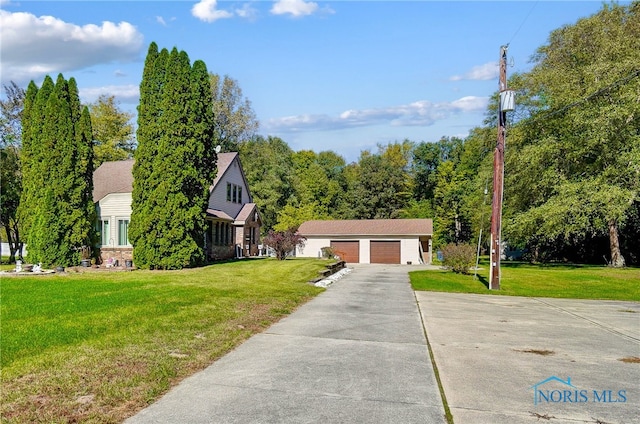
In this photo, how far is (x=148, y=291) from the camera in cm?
1221

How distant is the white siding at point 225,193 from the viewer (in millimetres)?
28609

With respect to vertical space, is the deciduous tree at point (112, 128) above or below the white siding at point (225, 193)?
above

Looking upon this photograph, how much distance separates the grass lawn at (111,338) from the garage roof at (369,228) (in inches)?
969

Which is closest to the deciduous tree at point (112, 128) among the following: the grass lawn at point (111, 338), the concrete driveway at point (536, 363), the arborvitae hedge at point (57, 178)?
the arborvitae hedge at point (57, 178)

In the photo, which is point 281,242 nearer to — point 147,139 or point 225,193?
point 225,193

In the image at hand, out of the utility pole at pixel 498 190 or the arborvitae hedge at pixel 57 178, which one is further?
the arborvitae hedge at pixel 57 178

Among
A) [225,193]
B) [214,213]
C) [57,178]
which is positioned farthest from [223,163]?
[57,178]

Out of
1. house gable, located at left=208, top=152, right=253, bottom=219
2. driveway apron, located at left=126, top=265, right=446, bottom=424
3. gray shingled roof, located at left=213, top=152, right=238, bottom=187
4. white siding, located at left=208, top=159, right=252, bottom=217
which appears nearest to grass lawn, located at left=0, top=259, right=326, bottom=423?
driveway apron, located at left=126, top=265, right=446, bottom=424

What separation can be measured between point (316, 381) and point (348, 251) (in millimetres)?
33689

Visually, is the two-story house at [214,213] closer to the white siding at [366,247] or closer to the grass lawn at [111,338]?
the white siding at [366,247]

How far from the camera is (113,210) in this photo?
25.5m

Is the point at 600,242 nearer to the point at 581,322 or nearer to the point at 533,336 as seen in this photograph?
the point at 581,322

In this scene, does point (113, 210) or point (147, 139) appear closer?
point (147, 139)

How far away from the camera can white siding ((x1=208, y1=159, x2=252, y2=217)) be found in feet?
93.9
